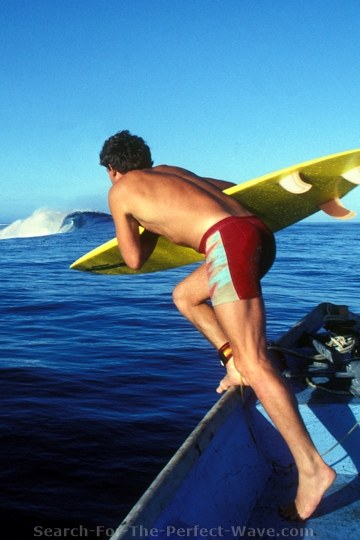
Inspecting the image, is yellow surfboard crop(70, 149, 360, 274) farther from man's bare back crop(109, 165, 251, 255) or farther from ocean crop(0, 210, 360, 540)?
ocean crop(0, 210, 360, 540)

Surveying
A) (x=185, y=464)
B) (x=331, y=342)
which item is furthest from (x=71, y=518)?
(x=331, y=342)

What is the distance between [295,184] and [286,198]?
0.37 meters

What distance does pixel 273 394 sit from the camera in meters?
2.48

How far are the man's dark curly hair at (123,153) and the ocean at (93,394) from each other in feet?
7.82

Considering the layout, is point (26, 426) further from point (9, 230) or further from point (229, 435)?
point (9, 230)

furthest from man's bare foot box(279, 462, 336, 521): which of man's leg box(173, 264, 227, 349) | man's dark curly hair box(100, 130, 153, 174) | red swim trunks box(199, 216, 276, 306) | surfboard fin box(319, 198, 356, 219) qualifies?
man's dark curly hair box(100, 130, 153, 174)

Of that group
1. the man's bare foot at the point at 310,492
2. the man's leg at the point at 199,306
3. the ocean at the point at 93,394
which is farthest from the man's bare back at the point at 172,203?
the ocean at the point at 93,394

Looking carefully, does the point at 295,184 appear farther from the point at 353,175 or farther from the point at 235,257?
the point at 235,257

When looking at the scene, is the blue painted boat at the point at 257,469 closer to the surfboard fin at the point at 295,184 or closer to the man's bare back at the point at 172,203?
the man's bare back at the point at 172,203

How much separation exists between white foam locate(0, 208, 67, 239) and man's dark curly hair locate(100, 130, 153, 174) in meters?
38.7

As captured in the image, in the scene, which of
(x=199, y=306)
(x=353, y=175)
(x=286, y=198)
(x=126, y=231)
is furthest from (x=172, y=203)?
(x=353, y=175)

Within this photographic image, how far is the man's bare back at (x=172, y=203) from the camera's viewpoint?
9.06 ft

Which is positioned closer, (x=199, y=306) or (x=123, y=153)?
(x=123, y=153)

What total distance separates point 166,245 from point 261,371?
194 centimetres
